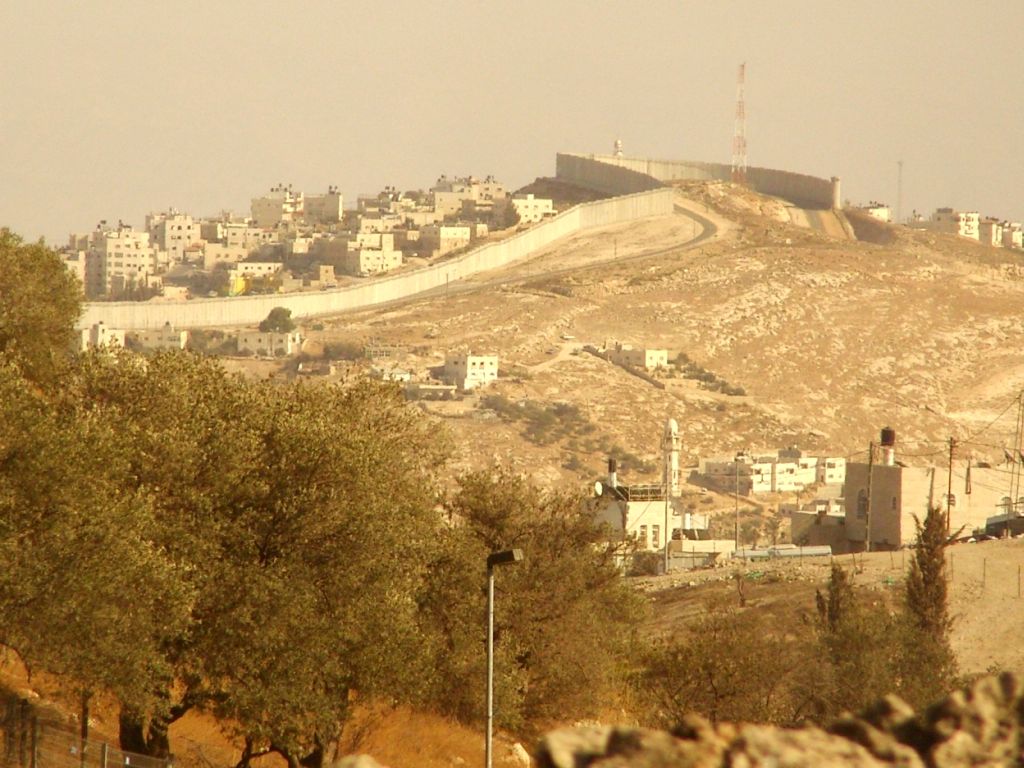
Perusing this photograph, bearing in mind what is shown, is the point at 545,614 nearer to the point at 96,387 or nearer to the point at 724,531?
the point at 96,387

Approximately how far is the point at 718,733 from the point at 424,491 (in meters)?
16.7

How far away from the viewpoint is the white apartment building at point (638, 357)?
115 meters

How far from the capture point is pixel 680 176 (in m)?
170

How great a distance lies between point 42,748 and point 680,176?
15771 cm

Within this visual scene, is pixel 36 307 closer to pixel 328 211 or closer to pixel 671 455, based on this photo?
pixel 671 455

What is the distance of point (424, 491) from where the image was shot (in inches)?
862

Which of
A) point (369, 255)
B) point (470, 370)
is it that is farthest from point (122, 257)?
point (470, 370)

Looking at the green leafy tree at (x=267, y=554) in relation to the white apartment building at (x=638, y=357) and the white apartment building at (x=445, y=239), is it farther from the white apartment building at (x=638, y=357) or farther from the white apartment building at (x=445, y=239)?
the white apartment building at (x=445, y=239)

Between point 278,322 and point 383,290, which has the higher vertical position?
point 383,290

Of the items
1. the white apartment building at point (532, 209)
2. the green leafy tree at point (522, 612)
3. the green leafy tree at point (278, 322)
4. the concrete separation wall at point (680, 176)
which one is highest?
the concrete separation wall at point (680, 176)

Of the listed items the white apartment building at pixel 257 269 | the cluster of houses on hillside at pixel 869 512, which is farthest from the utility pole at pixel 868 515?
the white apartment building at pixel 257 269

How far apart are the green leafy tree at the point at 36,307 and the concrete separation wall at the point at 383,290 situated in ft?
261

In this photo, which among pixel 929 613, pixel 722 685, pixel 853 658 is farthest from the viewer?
pixel 929 613

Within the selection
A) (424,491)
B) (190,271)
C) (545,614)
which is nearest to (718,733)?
(424,491)
